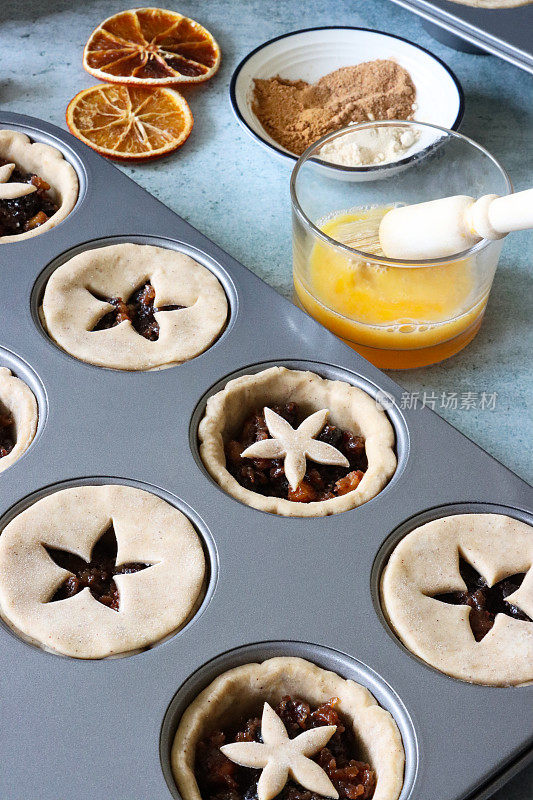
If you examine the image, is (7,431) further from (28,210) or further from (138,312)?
(28,210)

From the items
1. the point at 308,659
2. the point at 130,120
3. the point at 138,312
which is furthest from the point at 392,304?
the point at 130,120

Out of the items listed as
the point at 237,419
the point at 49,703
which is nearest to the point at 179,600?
the point at 49,703

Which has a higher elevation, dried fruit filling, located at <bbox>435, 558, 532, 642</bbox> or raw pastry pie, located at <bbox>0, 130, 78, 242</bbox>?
raw pastry pie, located at <bbox>0, 130, 78, 242</bbox>

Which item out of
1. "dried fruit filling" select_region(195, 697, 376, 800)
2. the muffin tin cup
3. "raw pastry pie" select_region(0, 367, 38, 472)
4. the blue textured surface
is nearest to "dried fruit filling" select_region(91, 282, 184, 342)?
"raw pastry pie" select_region(0, 367, 38, 472)

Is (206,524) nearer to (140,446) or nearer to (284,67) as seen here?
(140,446)

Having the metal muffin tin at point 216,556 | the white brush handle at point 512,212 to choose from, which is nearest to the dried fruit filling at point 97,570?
the metal muffin tin at point 216,556

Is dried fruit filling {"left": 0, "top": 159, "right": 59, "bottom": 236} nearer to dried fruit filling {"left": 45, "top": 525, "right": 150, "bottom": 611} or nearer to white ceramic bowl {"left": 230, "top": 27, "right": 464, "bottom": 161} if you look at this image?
white ceramic bowl {"left": 230, "top": 27, "right": 464, "bottom": 161}
